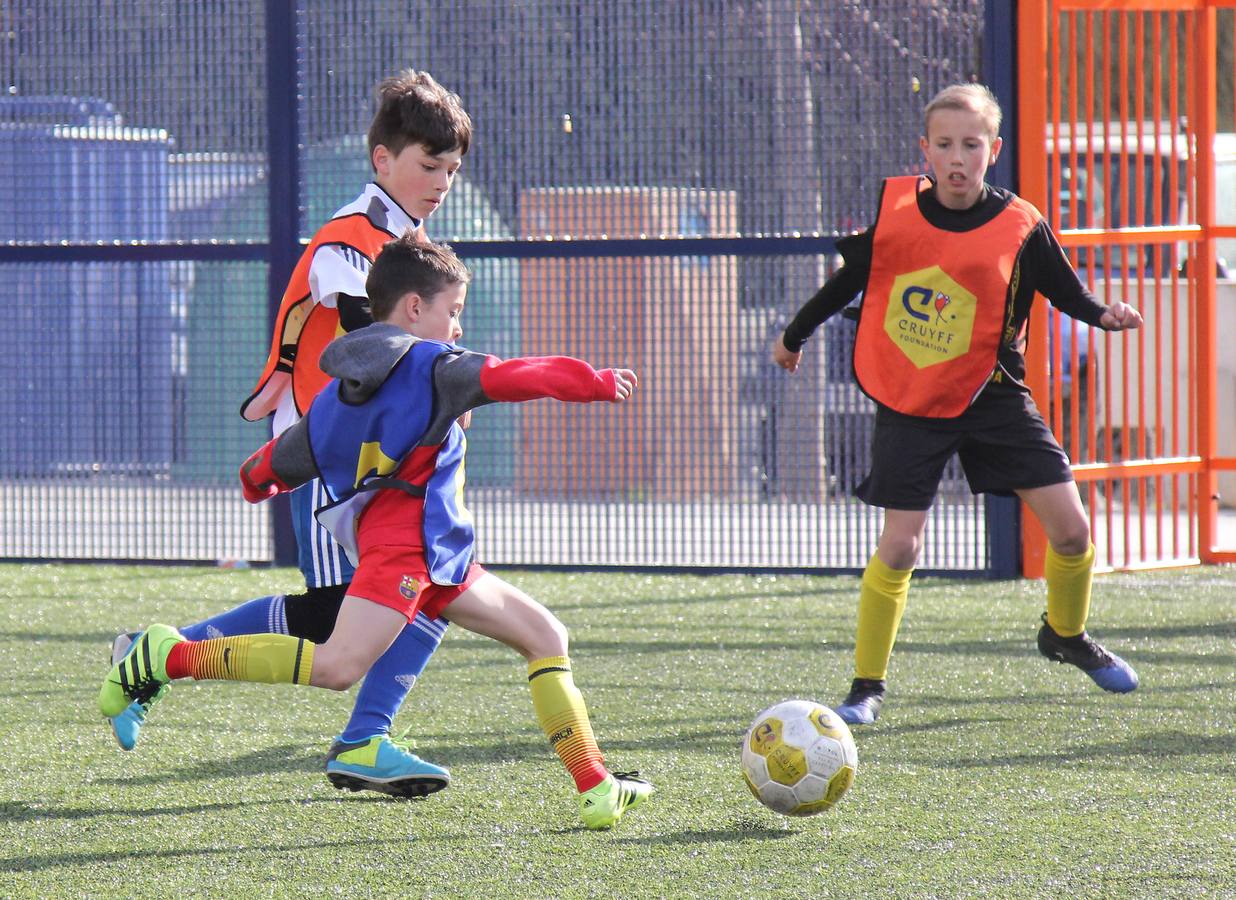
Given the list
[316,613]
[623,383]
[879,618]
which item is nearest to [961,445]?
[879,618]

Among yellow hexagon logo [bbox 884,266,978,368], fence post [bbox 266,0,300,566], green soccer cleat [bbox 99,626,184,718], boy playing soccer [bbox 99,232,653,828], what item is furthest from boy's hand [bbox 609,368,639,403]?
fence post [bbox 266,0,300,566]

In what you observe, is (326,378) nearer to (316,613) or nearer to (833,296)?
(316,613)

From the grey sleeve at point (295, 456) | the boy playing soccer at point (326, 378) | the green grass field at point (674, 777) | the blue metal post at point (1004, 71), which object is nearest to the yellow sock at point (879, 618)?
the green grass field at point (674, 777)

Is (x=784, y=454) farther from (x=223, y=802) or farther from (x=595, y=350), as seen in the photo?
(x=223, y=802)

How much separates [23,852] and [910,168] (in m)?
5.03

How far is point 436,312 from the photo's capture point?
3.43 metres

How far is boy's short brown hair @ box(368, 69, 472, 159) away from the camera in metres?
3.77

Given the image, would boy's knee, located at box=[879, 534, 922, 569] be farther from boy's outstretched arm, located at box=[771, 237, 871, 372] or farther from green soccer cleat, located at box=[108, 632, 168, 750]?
Answer: green soccer cleat, located at box=[108, 632, 168, 750]

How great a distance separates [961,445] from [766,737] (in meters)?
1.39

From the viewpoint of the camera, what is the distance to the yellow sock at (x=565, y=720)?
3.42m

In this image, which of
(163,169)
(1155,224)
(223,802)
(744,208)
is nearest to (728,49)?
(744,208)

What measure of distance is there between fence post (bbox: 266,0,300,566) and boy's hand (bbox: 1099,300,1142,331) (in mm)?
4180

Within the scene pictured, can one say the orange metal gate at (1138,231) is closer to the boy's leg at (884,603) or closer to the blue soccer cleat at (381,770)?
the boy's leg at (884,603)

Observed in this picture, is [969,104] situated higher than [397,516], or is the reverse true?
[969,104]
